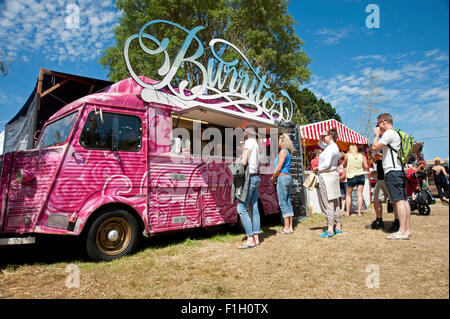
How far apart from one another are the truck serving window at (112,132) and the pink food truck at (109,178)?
1 centimetres

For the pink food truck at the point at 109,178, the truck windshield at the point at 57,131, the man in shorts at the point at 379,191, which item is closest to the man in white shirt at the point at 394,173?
the man in shorts at the point at 379,191

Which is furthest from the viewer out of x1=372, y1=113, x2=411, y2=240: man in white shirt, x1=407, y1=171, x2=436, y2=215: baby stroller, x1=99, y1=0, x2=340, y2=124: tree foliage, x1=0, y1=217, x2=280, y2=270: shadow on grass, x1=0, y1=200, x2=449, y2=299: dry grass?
x1=99, y1=0, x2=340, y2=124: tree foliage

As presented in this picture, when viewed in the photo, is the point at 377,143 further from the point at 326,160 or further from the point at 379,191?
the point at 379,191

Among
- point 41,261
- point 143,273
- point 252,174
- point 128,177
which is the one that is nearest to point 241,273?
point 143,273

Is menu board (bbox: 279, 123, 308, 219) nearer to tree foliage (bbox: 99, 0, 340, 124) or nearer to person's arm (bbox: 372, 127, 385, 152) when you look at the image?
person's arm (bbox: 372, 127, 385, 152)

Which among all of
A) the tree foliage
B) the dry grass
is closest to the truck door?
the dry grass

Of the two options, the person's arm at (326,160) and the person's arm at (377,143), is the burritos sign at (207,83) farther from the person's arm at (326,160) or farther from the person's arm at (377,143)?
the person's arm at (377,143)

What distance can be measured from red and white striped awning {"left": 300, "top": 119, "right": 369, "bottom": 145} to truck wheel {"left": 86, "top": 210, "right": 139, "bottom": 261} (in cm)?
892

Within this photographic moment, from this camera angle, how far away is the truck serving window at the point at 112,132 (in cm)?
404

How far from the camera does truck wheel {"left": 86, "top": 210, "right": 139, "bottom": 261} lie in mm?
3795

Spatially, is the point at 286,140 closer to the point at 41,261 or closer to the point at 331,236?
the point at 331,236

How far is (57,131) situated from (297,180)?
5.63m

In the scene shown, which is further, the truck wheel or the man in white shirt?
the man in white shirt
